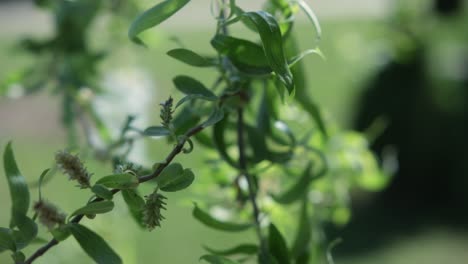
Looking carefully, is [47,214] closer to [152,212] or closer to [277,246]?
[152,212]

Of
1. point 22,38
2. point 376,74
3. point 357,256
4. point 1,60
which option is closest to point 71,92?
point 22,38

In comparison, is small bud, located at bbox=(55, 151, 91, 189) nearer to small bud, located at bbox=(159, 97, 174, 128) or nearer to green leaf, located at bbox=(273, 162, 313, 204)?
small bud, located at bbox=(159, 97, 174, 128)

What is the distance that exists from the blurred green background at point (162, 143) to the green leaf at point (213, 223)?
0.08 meters

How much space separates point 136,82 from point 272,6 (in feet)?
2.46

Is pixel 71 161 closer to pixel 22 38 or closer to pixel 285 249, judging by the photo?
pixel 285 249

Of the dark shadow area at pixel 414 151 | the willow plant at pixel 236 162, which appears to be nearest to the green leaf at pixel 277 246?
the willow plant at pixel 236 162

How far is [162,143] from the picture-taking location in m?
2.16

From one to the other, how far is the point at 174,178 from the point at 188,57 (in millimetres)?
92

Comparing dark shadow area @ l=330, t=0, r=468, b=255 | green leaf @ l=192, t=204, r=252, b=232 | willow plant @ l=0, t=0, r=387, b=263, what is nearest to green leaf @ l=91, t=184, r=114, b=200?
willow plant @ l=0, t=0, r=387, b=263

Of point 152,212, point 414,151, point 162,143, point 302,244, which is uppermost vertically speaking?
point 152,212

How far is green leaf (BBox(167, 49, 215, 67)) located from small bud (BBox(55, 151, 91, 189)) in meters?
0.09

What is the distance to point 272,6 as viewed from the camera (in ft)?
1.62

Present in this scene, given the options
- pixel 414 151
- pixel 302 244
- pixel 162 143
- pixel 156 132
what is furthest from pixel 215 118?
pixel 414 151

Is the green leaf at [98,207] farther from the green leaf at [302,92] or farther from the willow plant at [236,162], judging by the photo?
the green leaf at [302,92]
